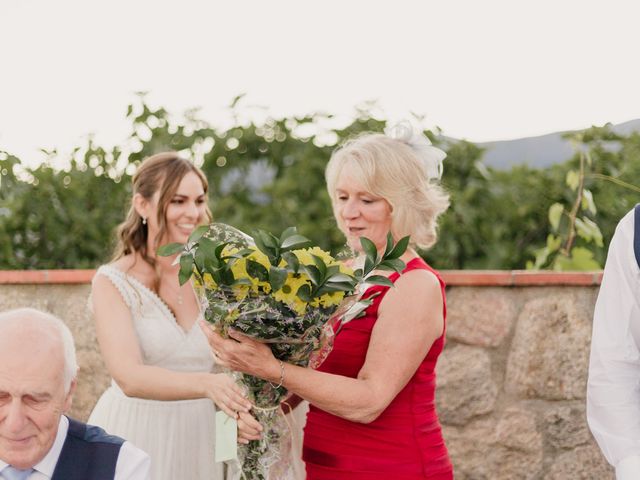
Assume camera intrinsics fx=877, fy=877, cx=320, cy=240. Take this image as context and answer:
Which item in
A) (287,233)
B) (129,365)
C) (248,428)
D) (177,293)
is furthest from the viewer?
(177,293)

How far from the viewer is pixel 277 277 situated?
1850mm

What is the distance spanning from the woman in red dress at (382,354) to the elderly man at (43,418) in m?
0.34

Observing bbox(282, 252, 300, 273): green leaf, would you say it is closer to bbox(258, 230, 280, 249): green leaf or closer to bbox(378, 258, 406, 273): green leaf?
bbox(258, 230, 280, 249): green leaf

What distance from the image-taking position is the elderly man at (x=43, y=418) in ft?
6.04

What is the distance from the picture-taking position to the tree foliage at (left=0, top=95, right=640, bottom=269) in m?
4.27

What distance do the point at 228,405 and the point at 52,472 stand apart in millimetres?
468

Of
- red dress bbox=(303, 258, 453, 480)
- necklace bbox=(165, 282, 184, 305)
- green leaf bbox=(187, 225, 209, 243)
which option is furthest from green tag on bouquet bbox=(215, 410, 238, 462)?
necklace bbox=(165, 282, 184, 305)

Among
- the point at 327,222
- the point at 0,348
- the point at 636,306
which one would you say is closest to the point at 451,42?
the point at 327,222

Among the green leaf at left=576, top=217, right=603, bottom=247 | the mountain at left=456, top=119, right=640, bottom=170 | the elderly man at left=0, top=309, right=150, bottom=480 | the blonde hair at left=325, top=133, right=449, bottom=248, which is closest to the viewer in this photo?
the elderly man at left=0, top=309, right=150, bottom=480

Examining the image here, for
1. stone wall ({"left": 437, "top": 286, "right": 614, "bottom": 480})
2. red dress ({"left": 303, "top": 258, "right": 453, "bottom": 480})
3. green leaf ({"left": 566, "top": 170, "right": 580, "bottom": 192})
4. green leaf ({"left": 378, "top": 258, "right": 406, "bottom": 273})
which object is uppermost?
green leaf ({"left": 378, "top": 258, "right": 406, "bottom": 273})

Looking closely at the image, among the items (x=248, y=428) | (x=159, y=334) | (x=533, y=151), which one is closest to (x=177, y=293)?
(x=159, y=334)

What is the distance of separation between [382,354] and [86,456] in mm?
806

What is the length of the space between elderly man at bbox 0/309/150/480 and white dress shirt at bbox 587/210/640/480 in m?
1.04

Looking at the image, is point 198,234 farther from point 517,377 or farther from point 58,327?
point 517,377
